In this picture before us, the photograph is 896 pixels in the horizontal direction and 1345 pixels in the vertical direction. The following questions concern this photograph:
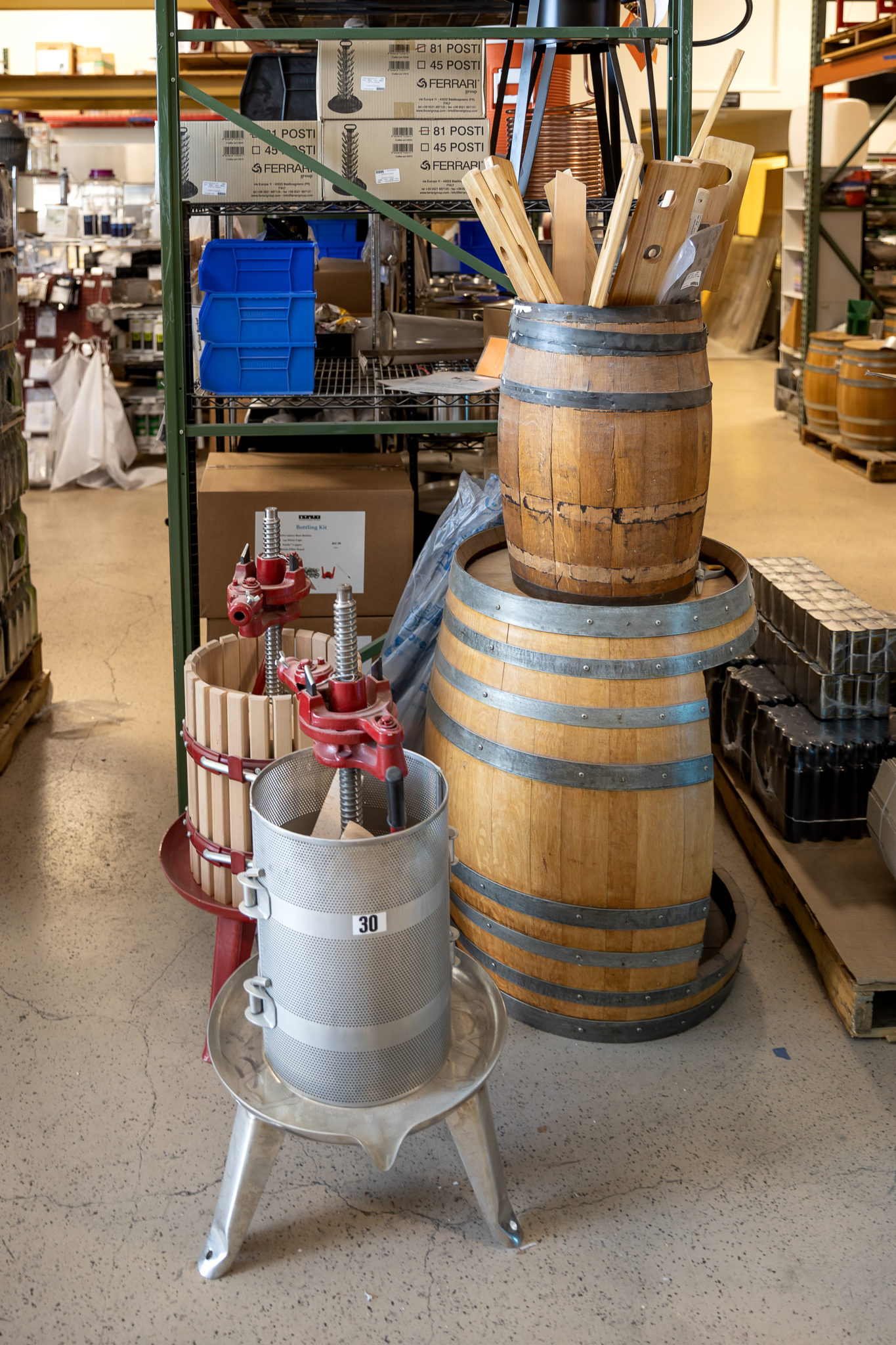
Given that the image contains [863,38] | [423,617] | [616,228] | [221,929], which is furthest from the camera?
[863,38]

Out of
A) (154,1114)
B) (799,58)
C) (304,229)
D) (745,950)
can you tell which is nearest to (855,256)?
(799,58)

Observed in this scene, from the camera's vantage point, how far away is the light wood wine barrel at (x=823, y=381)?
28.0ft

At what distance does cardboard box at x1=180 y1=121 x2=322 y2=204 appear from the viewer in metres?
3.01

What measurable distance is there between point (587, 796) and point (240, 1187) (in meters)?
0.88

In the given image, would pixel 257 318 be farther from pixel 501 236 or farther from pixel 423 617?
pixel 501 236

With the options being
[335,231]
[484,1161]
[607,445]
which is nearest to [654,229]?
[607,445]

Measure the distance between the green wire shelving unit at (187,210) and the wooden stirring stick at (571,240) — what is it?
49 centimetres

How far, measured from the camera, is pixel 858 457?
315 inches

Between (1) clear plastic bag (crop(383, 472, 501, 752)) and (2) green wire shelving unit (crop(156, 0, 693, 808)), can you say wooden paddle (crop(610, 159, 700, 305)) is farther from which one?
(1) clear plastic bag (crop(383, 472, 501, 752))

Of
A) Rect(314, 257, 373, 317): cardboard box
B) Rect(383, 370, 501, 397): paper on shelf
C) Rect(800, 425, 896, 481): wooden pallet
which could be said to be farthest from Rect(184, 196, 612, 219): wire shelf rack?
Rect(800, 425, 896, 481): wooden pallet

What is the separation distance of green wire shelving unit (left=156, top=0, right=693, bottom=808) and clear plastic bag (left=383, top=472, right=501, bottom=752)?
215 mm

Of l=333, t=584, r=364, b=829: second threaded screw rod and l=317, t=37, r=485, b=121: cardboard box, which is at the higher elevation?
l=317, t=37, r=485, b=121: cardboard box

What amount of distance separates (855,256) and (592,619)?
8.28 m

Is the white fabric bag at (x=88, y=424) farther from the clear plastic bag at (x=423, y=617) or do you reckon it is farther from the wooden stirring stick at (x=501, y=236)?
the wooden stirring stick at (x=501, y=236)
